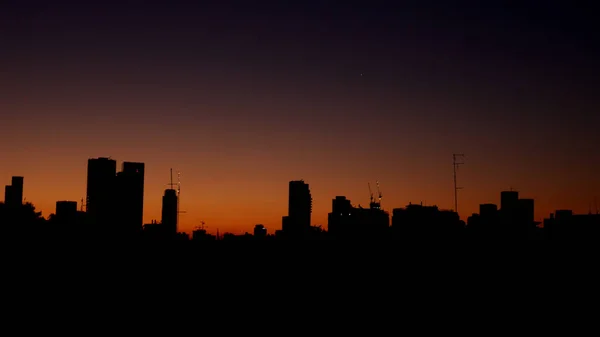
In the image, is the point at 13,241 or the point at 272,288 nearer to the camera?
the point at 13,241

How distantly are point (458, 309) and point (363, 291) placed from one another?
15.2 meters

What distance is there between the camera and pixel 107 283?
83375 mm

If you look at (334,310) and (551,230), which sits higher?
(551,230)

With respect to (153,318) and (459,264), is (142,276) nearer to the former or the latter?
(153,318)

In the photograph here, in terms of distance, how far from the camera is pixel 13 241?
3408 inches

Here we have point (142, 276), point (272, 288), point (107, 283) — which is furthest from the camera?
point (272, 288)

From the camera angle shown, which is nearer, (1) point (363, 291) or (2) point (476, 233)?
(1) point (363, 291)

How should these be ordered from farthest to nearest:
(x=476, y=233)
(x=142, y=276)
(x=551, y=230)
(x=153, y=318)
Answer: (x=551, y=230) → (x=476, y=233) → (x=142, y=276) → (x=153, y=318)

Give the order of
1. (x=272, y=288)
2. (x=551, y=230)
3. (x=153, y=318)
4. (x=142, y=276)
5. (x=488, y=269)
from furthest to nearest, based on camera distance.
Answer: (x=551, y=230), (x=488, y=269), (x=272, y=288), (x=142, y=276), (x=153, y=318)

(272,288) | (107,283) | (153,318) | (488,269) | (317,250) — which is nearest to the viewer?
(153,318)

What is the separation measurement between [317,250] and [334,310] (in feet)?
163

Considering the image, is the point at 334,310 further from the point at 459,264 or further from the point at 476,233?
the point at 476,233

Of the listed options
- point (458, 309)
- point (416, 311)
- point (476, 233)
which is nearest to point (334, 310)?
point (416, 311)

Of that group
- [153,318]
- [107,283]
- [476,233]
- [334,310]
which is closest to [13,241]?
[107,283]
